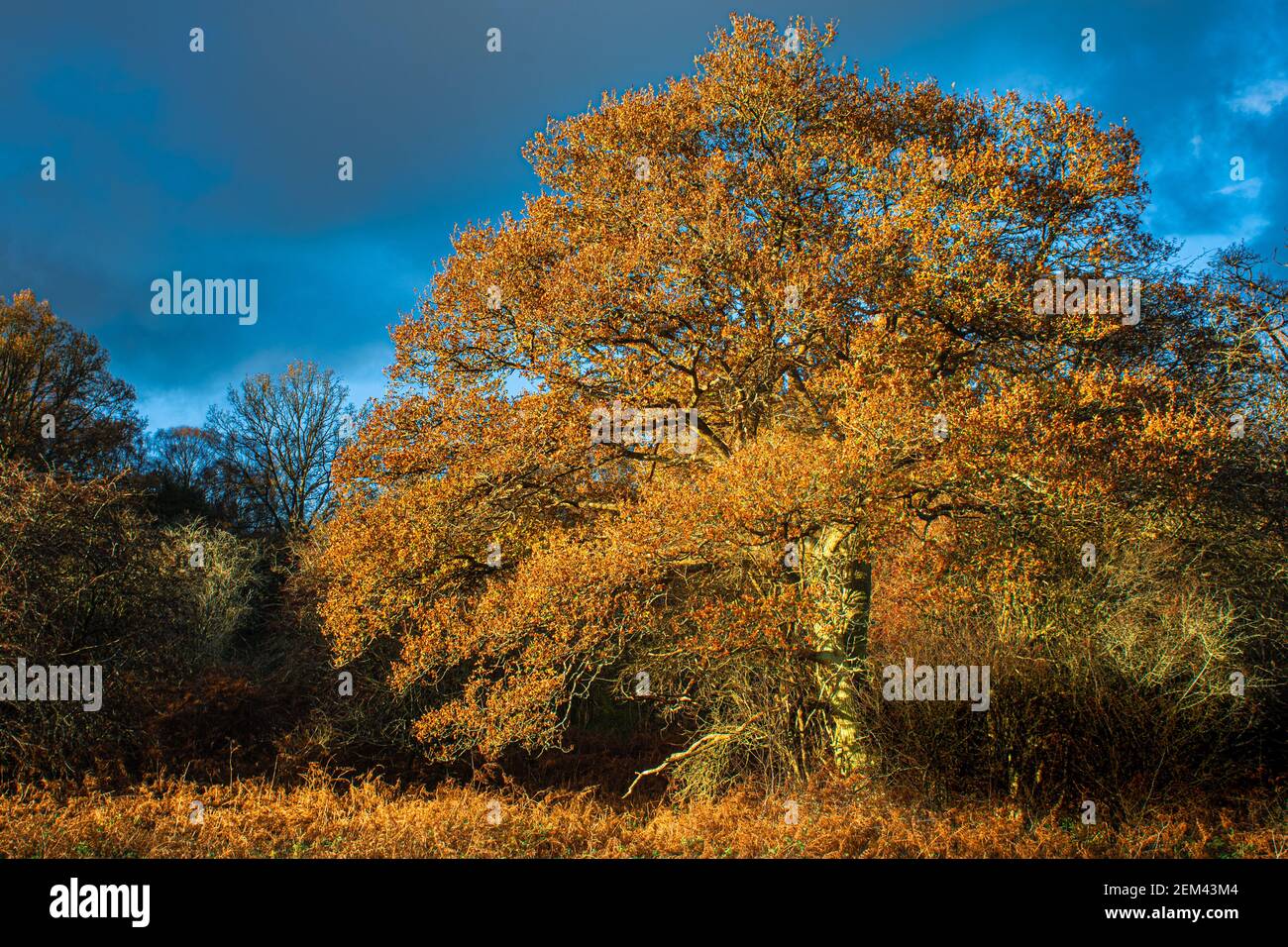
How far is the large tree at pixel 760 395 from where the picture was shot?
10.4 meters

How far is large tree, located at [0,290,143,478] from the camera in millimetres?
28625

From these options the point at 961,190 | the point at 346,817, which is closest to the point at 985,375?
the point at 961,190

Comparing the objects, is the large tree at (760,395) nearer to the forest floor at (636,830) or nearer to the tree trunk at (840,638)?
the tree trunk at (840,638)

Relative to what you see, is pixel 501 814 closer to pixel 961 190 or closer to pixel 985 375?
pixel 985 375

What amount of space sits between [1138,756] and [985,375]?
573 cm

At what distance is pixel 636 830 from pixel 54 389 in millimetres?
30285

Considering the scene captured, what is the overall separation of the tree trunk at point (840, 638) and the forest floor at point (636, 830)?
37.3 inches

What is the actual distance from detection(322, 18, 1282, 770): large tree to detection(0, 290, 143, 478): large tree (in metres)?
21.6

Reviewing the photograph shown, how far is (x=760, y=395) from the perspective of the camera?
12617mm
